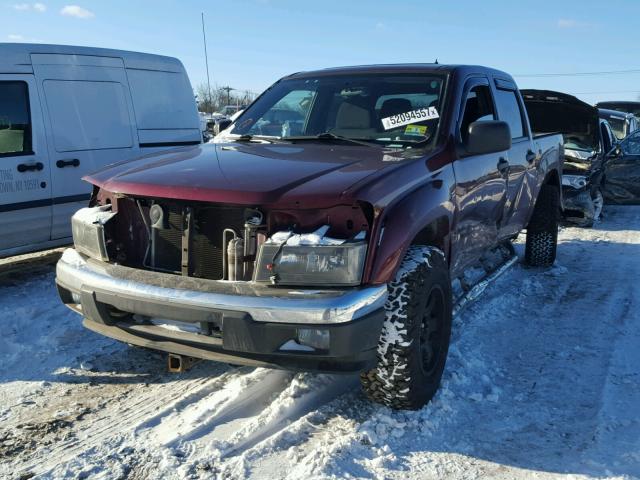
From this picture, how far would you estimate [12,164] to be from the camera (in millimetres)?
5383

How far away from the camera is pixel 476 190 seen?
13.4 ft

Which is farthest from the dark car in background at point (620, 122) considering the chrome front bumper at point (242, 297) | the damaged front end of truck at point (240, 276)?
the chrome front bumper at point (242, 297)

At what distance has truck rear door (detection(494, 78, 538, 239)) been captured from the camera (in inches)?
196

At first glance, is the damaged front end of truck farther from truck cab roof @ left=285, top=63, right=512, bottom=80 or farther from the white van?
the white van

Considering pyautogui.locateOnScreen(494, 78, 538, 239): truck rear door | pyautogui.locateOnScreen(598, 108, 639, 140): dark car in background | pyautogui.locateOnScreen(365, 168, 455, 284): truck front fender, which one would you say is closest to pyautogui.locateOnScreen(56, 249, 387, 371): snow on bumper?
pyautogui.locateOnScreen(365, 168, 455, 284): truck front fender

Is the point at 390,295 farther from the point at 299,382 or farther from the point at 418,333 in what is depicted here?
the point at 299,382

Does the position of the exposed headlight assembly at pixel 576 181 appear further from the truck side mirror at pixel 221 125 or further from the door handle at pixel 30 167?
the door handle at pixel 30 167

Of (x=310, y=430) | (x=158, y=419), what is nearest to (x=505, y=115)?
(x=310, y=430)

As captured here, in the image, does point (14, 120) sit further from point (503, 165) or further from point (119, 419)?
point (503, 165)

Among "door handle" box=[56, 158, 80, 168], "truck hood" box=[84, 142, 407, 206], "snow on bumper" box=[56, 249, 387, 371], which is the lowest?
"snow on bumper" box=[56, 249, 387, 371]

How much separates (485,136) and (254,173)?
1521mm

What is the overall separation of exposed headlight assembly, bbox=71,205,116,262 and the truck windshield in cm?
127

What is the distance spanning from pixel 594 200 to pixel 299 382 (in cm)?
823

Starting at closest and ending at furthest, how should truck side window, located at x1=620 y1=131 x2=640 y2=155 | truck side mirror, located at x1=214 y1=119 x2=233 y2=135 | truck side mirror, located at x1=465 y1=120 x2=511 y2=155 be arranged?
truck side mirror, located at x1=465 y1=120 x2=511 y2=155, truck side mirror, located at x1=214 y1=119 x2=233 y2=135, truck side window, located at x1=620 y1=131 x2=640 y2=155
